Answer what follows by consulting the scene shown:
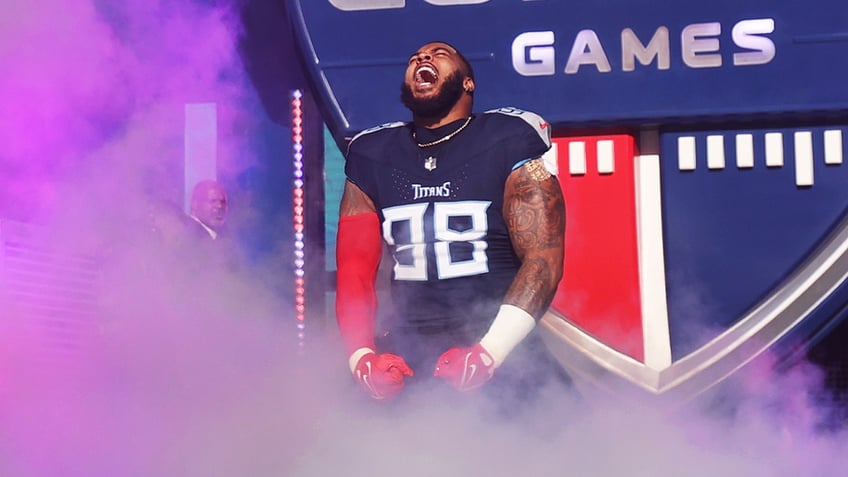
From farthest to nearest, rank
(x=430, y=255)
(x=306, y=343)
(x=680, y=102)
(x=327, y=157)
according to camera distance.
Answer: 1. (x=327, y=157)
2. (x=306, y=343)
3. (x=680, y=102)
4. (x=430, y=255)

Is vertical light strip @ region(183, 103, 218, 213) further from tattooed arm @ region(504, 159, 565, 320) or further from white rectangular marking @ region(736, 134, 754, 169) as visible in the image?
white rectangular marking @ region(736, 134, 754, 169)

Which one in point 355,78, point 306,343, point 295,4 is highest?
point 295,4

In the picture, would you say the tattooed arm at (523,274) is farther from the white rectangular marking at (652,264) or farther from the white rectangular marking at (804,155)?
the white rectangular marking at (804,155)

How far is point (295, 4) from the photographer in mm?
3635

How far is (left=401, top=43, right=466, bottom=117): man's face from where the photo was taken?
9.83 ft

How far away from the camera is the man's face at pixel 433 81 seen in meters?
3.00

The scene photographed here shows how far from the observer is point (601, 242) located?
3.51 meters

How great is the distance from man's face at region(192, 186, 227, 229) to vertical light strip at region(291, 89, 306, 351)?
10.3 inches

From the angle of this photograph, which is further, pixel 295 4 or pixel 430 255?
pixel 295 4

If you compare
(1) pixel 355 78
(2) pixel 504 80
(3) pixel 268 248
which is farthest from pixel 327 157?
(2) pixel 504 80

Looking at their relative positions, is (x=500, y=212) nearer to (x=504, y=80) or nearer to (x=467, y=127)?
(x=467, y=127)

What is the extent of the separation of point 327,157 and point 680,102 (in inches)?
51.9

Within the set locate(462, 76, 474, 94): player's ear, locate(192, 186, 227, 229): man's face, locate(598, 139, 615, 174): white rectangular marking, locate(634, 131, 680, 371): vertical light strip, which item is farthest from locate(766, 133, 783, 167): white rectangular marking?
locate(192, 186, 227, 229): man's face

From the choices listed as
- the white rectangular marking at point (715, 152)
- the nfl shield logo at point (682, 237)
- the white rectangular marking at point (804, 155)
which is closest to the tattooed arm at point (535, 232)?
→ the nfl shield logo at point (682, 237)
